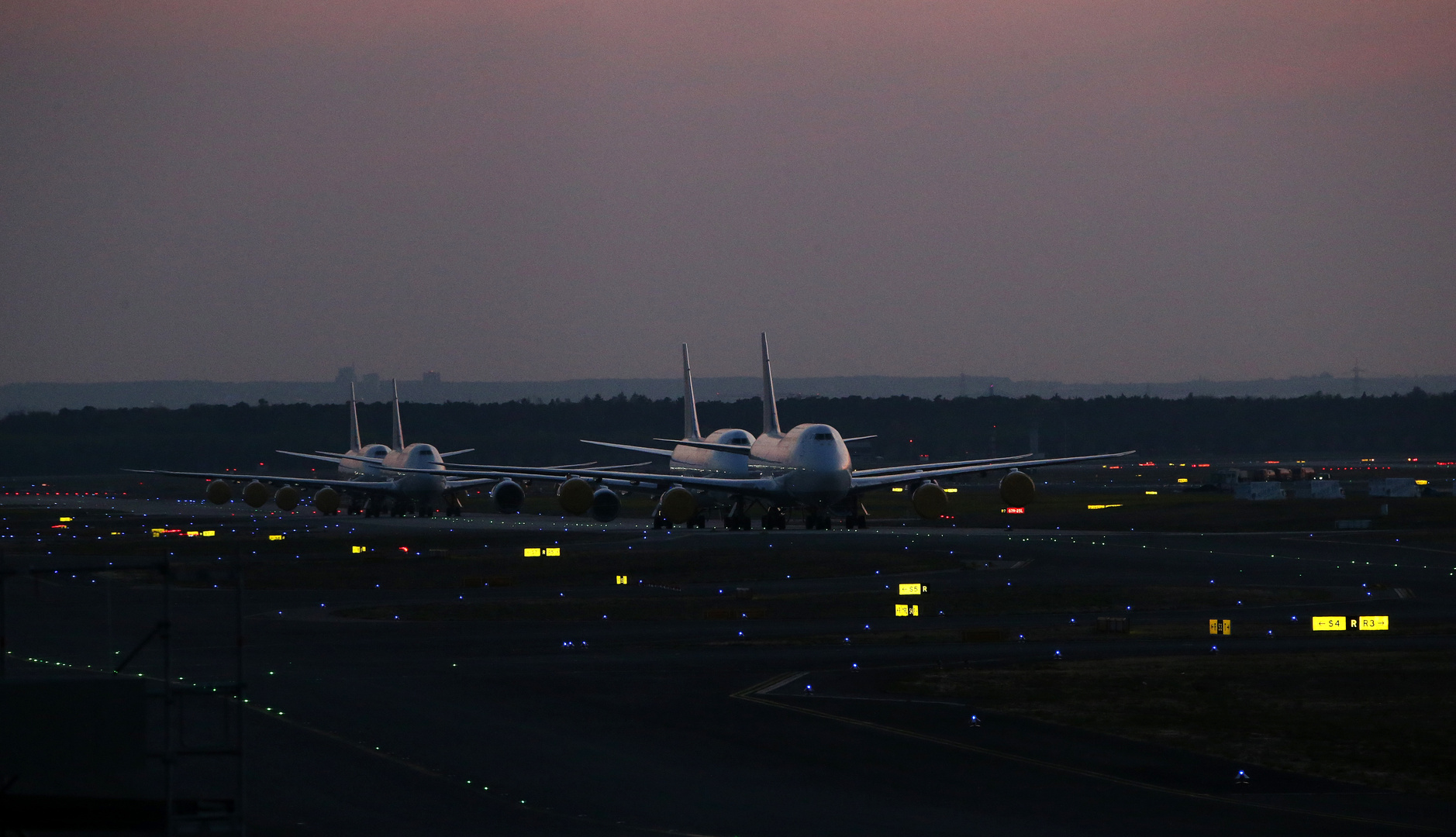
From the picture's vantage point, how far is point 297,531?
258ft

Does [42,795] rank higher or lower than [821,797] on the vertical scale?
higher

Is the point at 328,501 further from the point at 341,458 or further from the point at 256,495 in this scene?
the point at 341,458

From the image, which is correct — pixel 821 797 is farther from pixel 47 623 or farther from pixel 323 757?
pixel 47 623

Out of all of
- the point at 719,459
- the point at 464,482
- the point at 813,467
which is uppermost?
the point at 719,459

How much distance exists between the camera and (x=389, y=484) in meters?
94.1

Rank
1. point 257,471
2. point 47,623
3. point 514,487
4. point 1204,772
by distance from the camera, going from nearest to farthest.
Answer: point 47,623
point 1204,772
point 514,487
point 257,471

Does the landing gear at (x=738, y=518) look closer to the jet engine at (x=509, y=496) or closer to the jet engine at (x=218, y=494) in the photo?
the jet engine at (x=509, y=496)

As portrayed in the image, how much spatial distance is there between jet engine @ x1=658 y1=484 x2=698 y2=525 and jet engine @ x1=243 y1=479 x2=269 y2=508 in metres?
44.1

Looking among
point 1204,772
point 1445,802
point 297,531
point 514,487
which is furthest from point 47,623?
point 514,487

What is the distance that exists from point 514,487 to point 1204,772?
244 ft

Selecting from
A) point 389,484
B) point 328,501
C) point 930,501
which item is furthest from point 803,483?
point 328,501

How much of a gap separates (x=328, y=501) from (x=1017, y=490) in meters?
52.1

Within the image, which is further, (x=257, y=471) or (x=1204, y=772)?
(x=257, y=471)

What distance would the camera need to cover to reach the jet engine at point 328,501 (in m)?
102
